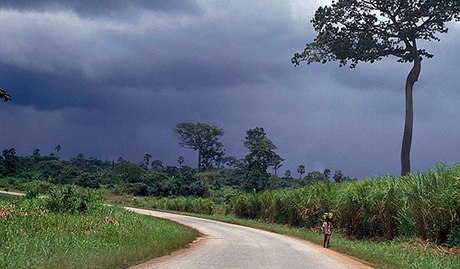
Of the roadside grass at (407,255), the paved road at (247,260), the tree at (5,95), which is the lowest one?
the paved road at (247,260)

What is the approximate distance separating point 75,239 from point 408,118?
2862cm

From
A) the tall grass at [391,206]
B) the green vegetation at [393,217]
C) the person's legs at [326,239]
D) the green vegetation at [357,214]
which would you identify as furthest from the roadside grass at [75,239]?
the tall grass at [391,206]

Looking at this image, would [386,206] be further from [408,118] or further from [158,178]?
[158,178]

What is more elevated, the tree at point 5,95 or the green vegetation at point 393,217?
the tree at point 5,95

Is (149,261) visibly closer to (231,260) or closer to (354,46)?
(231,260)

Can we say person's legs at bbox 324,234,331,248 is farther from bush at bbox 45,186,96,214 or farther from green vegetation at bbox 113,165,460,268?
bush at bbox 45,186,96,214

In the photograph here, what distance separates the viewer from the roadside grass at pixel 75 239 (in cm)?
1055

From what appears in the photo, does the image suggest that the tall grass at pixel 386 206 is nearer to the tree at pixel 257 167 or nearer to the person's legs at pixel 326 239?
the person's legs at pixel 326 239

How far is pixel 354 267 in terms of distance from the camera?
12312mm

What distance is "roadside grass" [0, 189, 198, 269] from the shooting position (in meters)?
10.6

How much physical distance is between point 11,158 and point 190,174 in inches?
1241

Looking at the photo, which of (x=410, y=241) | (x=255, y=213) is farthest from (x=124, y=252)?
(x=255, y=213)

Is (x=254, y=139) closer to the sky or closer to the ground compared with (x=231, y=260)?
closer to the sky

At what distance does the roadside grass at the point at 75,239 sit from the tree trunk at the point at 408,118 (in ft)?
73.6
